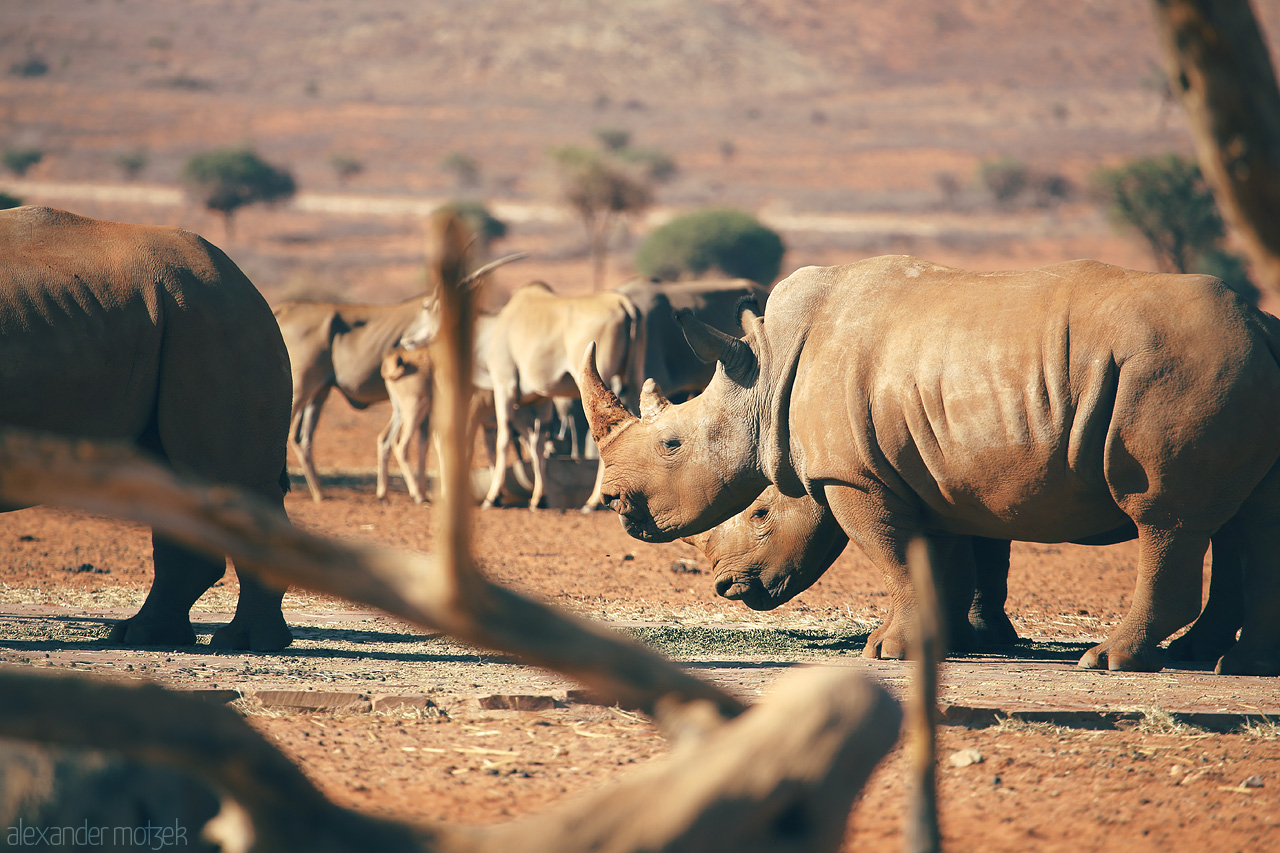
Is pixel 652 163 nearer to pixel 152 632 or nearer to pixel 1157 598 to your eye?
pixel 152 632

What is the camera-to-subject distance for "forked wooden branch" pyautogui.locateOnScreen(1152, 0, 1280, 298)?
210 cm

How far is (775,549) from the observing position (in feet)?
23.1

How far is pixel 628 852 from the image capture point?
2.00 metres

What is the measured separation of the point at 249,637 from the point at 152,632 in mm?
463

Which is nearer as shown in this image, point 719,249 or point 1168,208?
point 1168,208

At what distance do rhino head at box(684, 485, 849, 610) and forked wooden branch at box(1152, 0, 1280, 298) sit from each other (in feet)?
16.0

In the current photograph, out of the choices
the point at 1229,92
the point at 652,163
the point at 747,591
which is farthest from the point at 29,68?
the point at 1229,92

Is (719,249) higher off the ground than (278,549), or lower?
lower

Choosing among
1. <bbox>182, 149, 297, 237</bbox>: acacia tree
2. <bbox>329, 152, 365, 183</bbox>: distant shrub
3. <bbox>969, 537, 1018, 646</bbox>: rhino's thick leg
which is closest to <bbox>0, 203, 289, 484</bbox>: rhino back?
<bbox>969, 537, 1018, 646</bbox>: rhino's thick leg

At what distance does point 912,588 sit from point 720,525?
50.8 inches

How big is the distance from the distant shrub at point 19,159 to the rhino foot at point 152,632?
172 feet

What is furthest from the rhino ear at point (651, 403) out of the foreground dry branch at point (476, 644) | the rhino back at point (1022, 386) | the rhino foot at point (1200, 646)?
the foreground dry branch at point (476, 644)

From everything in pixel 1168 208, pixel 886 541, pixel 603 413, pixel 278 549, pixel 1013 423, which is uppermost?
pixel 1168 208

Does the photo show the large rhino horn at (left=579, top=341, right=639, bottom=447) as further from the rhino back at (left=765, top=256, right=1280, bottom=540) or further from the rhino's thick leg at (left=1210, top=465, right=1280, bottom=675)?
the rhino's thick leg at (left=1210, top=465, right=1280, bottom=675)
